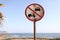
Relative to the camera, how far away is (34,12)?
23.0 ft

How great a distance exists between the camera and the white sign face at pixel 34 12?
275 inches

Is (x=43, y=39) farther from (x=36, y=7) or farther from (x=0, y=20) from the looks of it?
(x=0, y=20)

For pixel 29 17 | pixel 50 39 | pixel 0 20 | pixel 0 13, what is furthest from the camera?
pixel 0 20

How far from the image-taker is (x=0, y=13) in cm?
2597

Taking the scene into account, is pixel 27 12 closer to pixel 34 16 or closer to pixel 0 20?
pixel 34 16

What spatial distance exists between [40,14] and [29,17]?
359 mm

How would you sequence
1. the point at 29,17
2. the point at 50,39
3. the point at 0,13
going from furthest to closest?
the point at 0,13
the point at 50,39
the point at 29,17

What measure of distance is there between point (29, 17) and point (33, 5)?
41 centimetres

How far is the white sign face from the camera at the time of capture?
6992 mm

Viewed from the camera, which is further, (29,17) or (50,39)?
(50,39)

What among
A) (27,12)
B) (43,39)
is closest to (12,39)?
(43,39)

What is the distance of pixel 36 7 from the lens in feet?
23.2

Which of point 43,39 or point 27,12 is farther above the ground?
point 27,12

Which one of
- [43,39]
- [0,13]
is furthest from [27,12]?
[0,13]
